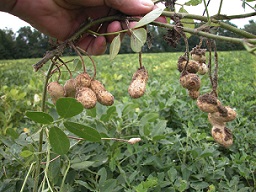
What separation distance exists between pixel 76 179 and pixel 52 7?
0.73 m

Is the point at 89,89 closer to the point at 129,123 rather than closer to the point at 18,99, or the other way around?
the point at 129,123

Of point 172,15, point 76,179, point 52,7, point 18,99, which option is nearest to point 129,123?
point 76,179

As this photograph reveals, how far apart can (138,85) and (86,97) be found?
139 millimetres

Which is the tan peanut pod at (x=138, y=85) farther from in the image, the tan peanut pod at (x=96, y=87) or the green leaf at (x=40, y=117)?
the green leaf at (x=40, y=117)

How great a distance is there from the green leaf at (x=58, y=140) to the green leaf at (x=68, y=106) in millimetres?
52

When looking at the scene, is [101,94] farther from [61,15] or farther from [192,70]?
[61,15]

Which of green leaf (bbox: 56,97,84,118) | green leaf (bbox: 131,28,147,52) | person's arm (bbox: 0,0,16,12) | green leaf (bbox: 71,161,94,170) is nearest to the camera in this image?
green leaf (bbox: 56,97,84,118)

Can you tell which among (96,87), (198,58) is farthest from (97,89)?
(198,58)

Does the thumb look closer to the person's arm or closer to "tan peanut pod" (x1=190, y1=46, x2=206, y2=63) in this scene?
"tan peanut pod" (x1=190, y1=46, x2=206, y2=63)

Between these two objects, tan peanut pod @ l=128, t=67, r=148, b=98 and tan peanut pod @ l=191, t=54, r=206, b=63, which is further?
tan peanut pod @ l=191, t=54, r=206, b=63

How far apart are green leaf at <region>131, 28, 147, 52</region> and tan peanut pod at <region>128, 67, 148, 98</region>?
0.23 feet

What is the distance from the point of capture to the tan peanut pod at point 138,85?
2.76ft

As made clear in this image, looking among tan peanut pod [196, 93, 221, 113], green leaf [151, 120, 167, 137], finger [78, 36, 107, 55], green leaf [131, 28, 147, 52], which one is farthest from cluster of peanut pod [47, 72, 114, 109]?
green leaf [151, 120, 167, 137]

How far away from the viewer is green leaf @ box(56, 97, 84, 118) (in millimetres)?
743
